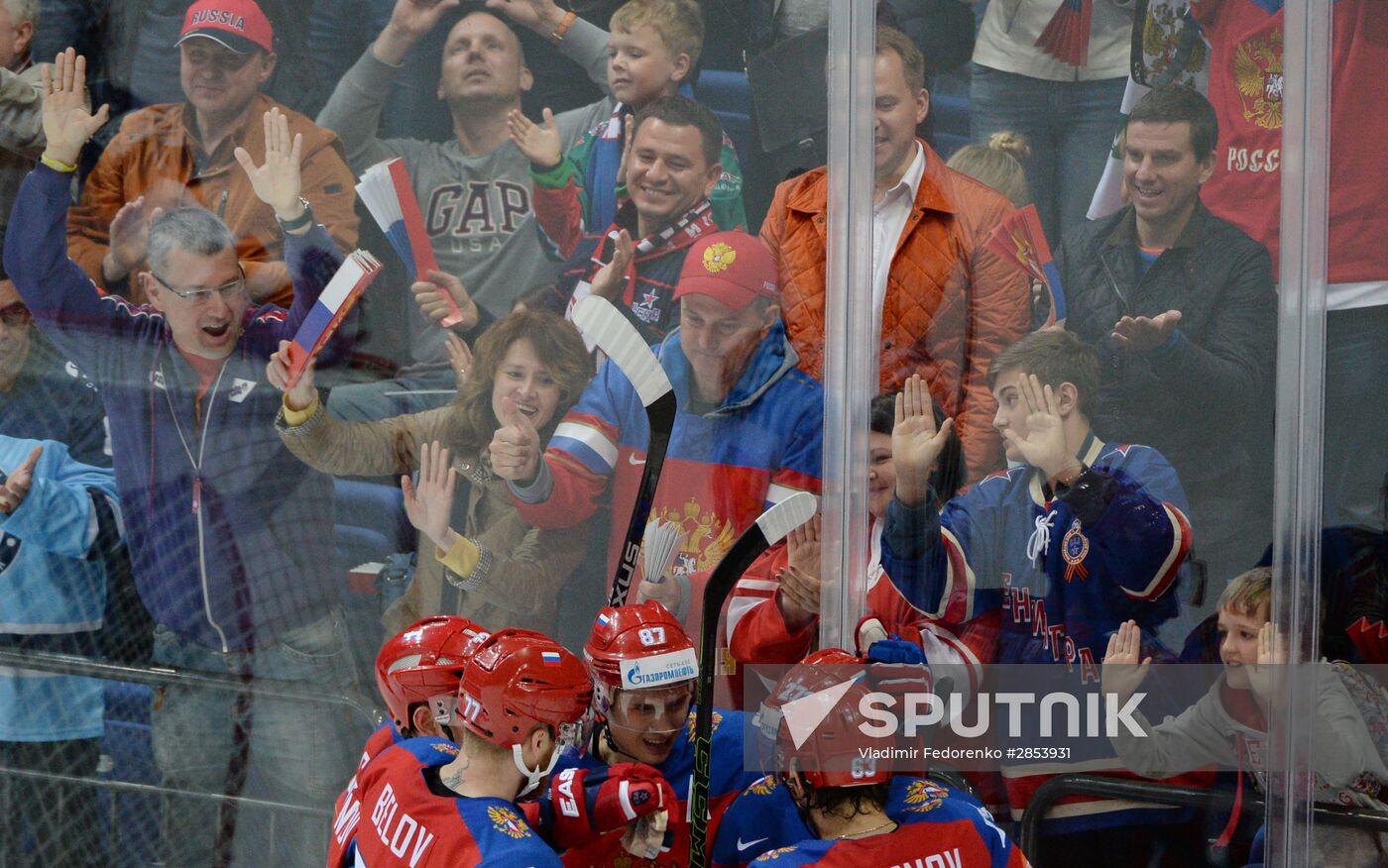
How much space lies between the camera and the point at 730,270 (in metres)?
2.88

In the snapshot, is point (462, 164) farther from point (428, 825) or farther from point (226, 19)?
point (428, 825)

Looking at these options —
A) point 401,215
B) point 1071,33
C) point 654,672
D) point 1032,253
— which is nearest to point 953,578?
point 1032,253

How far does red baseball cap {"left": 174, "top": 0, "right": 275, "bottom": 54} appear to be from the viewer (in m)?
3.17

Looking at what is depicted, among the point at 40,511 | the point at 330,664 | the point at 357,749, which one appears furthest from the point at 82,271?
the point at 357,749

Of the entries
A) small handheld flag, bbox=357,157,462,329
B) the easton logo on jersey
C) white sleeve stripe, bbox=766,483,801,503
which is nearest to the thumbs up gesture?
small handheld flag, bbox=357,157,462,329

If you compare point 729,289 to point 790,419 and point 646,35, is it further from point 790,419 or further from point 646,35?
point 646,35

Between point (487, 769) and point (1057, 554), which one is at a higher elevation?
point (1057, 554)

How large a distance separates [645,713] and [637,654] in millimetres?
99

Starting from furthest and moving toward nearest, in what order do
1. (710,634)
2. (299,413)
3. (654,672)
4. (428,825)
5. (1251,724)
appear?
(299,413) < (1251,724) < (710,634) < (654,672) < (428,825)

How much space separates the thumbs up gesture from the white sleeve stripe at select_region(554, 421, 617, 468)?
2.8 inches

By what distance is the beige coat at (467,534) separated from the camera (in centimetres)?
304

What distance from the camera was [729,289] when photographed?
2.88 metres

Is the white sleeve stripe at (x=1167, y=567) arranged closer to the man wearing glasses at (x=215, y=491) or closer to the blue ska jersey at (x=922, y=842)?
the blue ska jersey at (x=922, y=842)

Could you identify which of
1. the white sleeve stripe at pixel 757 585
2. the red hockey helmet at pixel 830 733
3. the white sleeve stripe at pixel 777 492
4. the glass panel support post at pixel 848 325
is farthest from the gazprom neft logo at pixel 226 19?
the red hockey helmet at pixel 830 733
